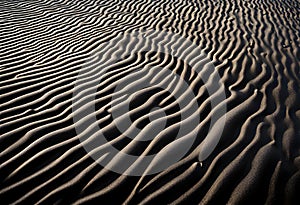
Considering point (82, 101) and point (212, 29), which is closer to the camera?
point (82, 101)

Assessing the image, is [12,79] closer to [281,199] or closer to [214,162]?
[214,162]

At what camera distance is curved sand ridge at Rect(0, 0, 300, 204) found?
2.65 metres

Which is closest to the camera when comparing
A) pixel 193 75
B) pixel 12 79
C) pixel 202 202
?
pixel 202 202

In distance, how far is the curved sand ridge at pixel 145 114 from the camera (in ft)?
8.70

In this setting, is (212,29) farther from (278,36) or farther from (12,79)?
(12,79)

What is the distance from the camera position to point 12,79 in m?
4.15

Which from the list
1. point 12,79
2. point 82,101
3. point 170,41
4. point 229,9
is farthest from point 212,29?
point 12,79

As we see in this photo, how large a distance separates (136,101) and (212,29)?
143 inches

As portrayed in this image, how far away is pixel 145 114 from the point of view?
3586 mm

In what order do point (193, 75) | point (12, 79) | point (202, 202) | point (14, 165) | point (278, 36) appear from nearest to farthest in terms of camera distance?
point (202, 202)
point (14, 165)
point (12, 79)
point (193, 75)
point (278, 36)

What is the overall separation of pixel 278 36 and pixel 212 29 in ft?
4.94

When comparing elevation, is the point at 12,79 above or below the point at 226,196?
above

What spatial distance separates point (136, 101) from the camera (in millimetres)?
3822

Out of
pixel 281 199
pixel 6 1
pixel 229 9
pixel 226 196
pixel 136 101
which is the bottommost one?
pixel 281 199
